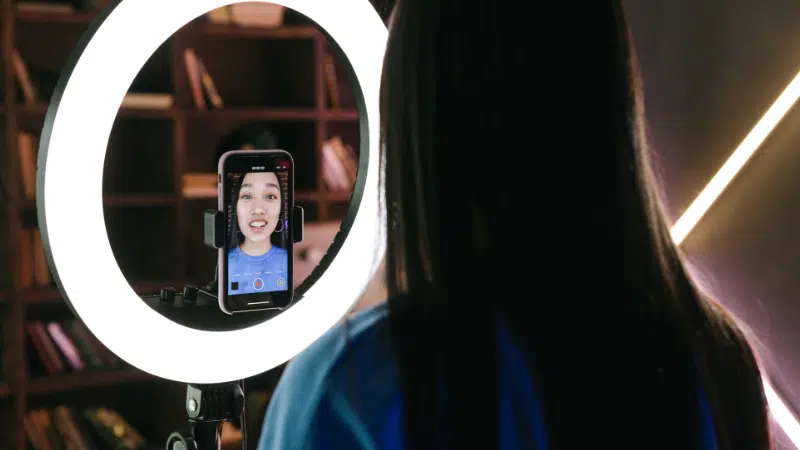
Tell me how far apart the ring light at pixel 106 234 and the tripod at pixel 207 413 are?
0.04 feet

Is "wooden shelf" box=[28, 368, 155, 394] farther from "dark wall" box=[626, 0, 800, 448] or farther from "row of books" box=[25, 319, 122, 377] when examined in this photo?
"dark wall" box=[626, 0, 800, 448]

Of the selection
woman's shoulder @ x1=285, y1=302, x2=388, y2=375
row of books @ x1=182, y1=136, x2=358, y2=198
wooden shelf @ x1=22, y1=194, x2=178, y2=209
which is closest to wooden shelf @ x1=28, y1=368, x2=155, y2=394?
wooden shelf @ x1=22, y1=194, x2=178, y2=209

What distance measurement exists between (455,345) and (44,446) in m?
2.08

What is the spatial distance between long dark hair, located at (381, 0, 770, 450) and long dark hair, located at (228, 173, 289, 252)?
1.02 ft

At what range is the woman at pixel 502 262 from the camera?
512 millimetres

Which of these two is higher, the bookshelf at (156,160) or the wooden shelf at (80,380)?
the bookshelf at (156,160)

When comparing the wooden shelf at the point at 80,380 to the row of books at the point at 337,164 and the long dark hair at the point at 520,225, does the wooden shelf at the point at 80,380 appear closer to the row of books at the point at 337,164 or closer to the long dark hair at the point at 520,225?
the row of books at the point at 337,164

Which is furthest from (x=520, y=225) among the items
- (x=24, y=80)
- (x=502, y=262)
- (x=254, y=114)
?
(x=254, y=114)

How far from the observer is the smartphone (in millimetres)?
824

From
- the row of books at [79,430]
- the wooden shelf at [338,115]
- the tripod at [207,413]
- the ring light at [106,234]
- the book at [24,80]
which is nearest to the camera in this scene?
the ring light at [106,234]

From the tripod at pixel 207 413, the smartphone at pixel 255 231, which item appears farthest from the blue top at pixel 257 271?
the tripod at pixel 207 413

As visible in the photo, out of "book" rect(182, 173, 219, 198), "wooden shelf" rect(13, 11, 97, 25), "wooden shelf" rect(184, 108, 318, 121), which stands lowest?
"book" rect(182, 173, 219, 198)

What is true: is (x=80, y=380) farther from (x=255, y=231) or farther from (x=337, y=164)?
(x=255, y=231)

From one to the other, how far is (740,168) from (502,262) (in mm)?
1261
